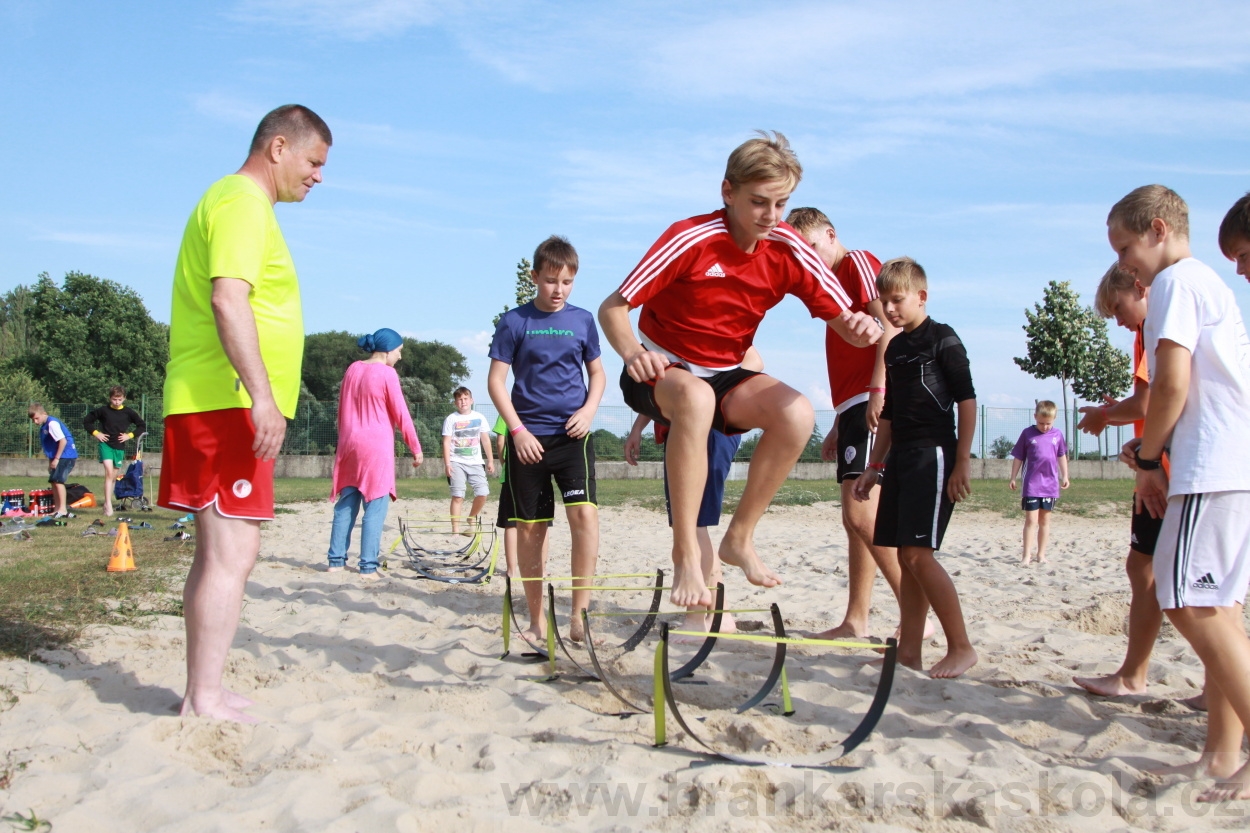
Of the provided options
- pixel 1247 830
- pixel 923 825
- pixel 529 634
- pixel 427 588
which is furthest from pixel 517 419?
pixel 1247 830

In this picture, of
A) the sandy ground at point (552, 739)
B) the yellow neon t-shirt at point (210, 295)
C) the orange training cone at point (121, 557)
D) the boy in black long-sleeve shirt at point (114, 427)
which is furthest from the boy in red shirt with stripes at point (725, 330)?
the boy in black long-sleeve shirt at point (114, 427)

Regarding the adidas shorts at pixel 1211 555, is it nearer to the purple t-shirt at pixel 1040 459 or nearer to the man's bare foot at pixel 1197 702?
the man's bare foot at pixel 1197 702

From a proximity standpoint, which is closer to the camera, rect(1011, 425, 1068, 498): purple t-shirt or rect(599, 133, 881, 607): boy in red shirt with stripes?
rect(599, 133, 881, 607): boy in red shirt with stripes

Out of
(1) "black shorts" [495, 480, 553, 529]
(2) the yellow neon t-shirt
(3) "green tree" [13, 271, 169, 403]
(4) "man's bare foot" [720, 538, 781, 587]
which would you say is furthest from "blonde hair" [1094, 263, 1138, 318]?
(3) "green tree" [13, 271, 169, 403]

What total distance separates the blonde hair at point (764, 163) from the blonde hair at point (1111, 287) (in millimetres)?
1536

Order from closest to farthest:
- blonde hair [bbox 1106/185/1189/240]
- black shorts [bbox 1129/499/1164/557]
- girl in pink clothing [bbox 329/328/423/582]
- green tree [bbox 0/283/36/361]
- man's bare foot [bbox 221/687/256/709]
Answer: blonde hair [bbox 1106/185/1189/240]
man's bare foot [bbox 221/687/256/709]
black shorts [bbox 1129/499/1164/557]
girl in pink clothing [bbox 329/328/423/582]
green tree [bbox 0/283/36/361]

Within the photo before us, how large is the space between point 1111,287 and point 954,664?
1908 mm

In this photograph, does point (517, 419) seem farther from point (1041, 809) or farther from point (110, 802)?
point (1041, 809)

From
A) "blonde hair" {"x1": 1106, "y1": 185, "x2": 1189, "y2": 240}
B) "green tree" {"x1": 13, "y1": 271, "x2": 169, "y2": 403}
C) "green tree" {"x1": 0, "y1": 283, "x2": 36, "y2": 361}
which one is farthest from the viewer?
"green tree" {"x1": 0, "y1": 283, "x2": 36, "y2": 361}

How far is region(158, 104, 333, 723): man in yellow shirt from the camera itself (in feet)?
11.4

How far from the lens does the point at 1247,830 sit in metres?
2.67

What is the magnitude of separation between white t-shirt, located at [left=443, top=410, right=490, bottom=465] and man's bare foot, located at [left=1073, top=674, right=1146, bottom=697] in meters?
7.84

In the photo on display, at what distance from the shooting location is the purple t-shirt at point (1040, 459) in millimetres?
10020

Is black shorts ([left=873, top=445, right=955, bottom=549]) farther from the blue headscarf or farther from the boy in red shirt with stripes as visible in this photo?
the blue headscarf
